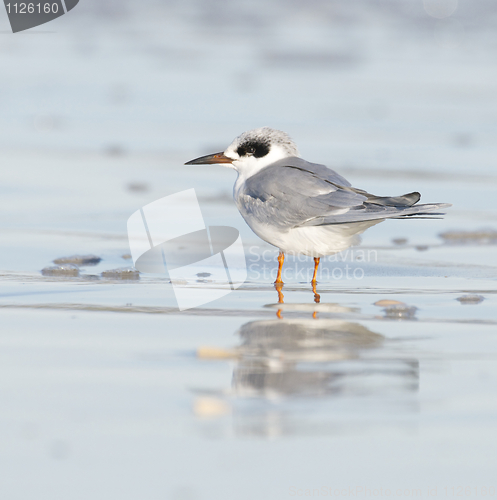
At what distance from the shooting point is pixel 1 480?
7.27 ft

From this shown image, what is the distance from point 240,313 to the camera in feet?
12.5

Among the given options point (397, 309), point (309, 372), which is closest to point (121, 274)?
point (397, 309)

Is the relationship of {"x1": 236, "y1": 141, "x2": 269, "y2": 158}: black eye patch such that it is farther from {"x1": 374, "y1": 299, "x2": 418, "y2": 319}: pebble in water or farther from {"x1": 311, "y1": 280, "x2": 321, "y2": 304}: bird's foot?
{"x1": 374, "y1": 299, "x2": 418, "y2": 319}: pebble in water

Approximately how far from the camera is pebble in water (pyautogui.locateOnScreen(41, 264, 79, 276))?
174 inches

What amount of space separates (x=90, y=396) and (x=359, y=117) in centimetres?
616

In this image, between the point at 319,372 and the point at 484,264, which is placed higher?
the point at 319,372

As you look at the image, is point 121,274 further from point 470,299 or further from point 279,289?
point 470,299

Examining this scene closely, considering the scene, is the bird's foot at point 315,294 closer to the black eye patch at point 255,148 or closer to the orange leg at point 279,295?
the orange leg at point 279,295

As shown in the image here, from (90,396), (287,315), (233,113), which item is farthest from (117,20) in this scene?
(90,396)

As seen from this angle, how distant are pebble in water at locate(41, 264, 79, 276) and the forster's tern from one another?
3.10 ft

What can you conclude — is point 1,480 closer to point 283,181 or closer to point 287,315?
point 287,315

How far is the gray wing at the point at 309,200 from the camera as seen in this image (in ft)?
13.4

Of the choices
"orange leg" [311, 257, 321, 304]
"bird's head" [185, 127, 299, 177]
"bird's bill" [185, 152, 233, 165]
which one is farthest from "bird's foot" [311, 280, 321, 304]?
"bird's bill" [185, 152, 233, 165]

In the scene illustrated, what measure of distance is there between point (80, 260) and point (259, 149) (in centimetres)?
117
